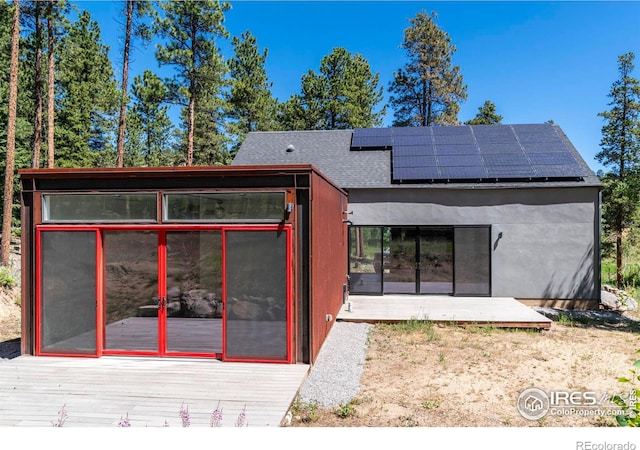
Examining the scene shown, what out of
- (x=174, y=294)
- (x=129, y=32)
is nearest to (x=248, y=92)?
(x=129, y=32)

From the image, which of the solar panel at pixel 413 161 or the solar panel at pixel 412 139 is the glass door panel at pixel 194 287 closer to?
the solar panel at pixel 413 161

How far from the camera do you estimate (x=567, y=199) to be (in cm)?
1255

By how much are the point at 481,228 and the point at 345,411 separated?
9217 millimetres

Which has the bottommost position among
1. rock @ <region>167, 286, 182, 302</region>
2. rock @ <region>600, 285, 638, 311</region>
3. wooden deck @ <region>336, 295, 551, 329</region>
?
rock @ <region>600, 285, 638, 311</region>

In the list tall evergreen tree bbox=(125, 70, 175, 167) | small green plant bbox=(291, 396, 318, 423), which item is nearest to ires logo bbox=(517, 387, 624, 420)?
small green plant bbox=(291, 396, 318, 423)

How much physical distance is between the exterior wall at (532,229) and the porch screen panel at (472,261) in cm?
Answer: 20


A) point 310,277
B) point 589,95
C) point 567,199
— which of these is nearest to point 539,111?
point 589,95

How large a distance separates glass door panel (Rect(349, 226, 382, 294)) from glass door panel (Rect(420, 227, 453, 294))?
4.29 feet

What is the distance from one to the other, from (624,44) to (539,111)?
5894mm

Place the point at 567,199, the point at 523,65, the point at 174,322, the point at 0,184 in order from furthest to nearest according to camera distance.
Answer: the point at 0,184 → the point at 523,65 → the point at 567,199 → the point at 174,322

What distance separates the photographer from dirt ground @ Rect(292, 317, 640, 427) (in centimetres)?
502

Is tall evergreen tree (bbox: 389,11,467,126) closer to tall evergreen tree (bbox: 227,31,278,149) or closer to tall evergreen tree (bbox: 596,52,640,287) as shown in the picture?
tall evergreen tree (bbox: 227,31,278,149)

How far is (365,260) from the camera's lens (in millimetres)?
13164

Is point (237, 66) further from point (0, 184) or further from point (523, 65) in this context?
point (523, 65)
